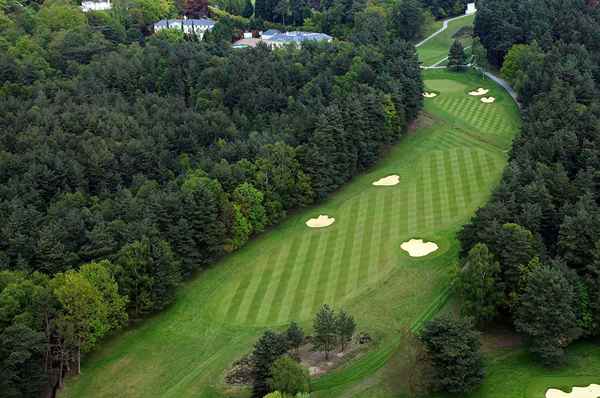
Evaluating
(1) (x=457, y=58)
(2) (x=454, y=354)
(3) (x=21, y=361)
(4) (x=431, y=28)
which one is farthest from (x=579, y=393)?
(4) (x=431, y=28)

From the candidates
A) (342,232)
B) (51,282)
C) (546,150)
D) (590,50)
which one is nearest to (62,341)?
(51,282)

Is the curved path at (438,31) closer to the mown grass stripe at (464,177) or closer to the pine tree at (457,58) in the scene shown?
the pine tree at (457,58)

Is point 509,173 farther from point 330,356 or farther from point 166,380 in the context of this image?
point 166,380

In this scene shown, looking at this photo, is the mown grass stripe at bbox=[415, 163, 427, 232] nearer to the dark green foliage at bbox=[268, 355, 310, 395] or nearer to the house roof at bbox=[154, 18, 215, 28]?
the dark green foliage at bbox=[268, 355, 310, 395]

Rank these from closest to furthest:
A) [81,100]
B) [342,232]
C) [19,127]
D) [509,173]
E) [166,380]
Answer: [166,380], [509,173], [342,232], [19,127], [81,100]

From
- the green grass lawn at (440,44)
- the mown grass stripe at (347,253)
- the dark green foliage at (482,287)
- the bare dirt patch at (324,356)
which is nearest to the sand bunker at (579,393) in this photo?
the dark green foliage at (482,287)

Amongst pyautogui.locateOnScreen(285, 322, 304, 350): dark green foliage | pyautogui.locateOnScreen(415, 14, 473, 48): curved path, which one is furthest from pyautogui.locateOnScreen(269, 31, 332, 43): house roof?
pyautogui.locateOnScreen(285, 322, 304, 350): dark green foliage
